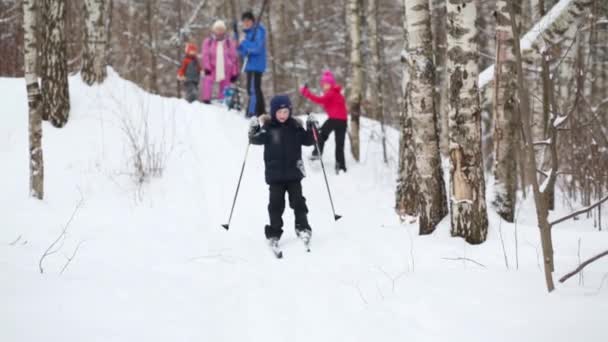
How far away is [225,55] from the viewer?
36.6 ft

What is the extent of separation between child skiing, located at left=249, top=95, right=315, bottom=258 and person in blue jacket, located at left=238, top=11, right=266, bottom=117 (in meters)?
4.31

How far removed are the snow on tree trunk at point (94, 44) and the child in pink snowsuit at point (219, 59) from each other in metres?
2.02

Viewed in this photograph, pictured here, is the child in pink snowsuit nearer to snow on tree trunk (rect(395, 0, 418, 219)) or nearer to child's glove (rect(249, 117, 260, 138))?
snow on tree trunk (rect(395, 0, 418, 219))

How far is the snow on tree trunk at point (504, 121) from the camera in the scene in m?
5.84

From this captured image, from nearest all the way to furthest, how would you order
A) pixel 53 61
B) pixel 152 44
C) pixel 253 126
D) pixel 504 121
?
pixel 504 121 → pixel 253 126 → pixel 53 61 → pixel 152 44

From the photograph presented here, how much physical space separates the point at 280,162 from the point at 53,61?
4.70 metres

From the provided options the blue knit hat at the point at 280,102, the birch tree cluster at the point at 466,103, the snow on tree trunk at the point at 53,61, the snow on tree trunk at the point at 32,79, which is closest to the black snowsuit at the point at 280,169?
the blue knit hat at the point at 280,102

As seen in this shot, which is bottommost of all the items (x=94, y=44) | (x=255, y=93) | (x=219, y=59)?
(x=255, y=93)

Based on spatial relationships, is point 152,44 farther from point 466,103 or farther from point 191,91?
point 466,103

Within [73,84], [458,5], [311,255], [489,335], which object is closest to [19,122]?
[73,84]

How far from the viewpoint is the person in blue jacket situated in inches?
404

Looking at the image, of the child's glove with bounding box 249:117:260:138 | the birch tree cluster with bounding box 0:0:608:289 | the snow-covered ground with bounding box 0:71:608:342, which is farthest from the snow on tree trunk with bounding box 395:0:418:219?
the child's glove with bounding box 249:117:260:138

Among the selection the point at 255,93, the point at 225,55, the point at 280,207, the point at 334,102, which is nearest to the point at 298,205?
the point at 280,207

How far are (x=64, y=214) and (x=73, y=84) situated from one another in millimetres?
4060
